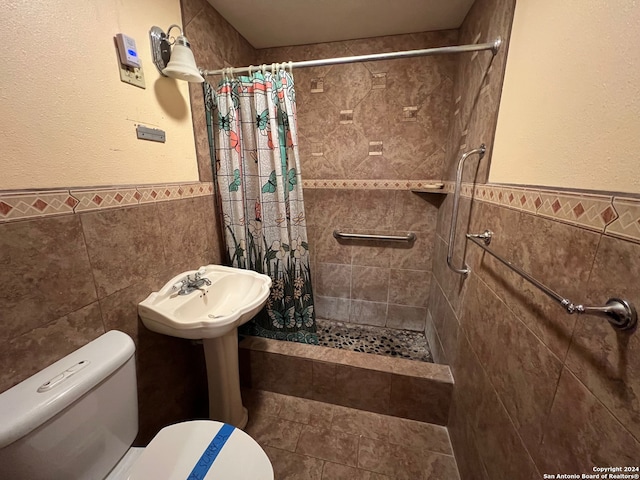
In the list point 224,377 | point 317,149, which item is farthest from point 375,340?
point 317,149

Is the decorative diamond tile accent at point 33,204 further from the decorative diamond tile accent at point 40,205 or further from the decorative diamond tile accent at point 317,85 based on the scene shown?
the decorative diamond tile accent at point 317,85

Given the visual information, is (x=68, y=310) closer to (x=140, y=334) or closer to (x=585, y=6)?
(x=140, y=334)

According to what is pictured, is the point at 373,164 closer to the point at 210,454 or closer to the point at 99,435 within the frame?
the point at 210,454

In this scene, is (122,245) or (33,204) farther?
(122,245)

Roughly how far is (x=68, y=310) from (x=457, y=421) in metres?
1.75

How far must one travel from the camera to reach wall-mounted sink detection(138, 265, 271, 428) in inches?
38.4

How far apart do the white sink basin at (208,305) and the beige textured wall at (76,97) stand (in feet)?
1.76

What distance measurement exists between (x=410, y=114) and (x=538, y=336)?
1690 millimetres

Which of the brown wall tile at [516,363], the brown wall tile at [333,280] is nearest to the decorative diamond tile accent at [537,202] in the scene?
the brown wall tile at [516,363]

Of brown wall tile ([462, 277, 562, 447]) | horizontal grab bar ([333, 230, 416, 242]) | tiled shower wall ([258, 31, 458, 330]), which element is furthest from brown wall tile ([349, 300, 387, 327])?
brown wall tile ([462, 277, 562, 447])

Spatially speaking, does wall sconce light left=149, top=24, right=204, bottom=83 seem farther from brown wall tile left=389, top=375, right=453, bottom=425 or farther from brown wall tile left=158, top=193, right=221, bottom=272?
brown wall tile left=389, top=375, right=453, bottom=425

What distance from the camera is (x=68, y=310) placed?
2.63 feet

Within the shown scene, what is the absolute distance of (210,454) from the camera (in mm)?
787

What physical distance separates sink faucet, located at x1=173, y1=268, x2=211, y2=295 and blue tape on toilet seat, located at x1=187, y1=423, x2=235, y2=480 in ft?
1.98
